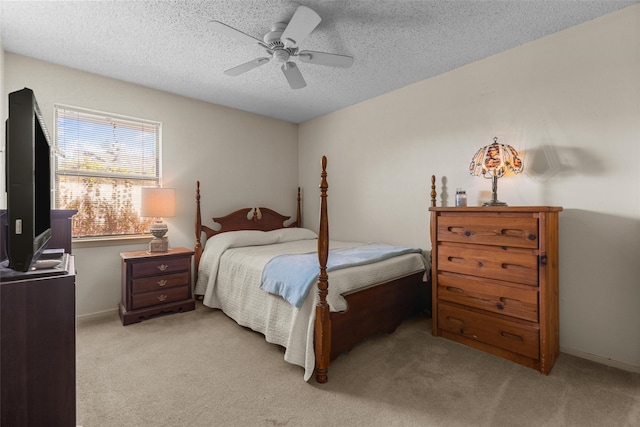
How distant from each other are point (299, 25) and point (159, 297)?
2.73 m

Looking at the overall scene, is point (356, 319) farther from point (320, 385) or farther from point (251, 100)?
point (251, 100)

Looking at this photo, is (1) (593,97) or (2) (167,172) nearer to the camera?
(1) (593,97)

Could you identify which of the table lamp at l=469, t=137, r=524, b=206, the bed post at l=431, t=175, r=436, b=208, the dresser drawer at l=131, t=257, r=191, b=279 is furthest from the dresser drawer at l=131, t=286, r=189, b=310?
the table lamp at l=469, t=137, r=524, b=206

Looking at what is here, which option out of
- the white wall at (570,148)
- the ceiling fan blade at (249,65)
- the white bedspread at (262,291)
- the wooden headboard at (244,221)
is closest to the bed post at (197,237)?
the wooden headboard at (244,221)

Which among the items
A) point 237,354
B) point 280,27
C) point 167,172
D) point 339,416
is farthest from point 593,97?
point 167,172

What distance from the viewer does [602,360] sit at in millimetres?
2178

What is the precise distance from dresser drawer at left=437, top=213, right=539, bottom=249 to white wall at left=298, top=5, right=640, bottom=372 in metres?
0.51

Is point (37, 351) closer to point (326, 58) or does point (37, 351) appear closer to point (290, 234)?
point (326, 58)

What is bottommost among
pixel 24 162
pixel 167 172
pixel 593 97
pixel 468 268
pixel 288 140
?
pixel 468 268

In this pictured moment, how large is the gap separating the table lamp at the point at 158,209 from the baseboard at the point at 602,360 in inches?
146

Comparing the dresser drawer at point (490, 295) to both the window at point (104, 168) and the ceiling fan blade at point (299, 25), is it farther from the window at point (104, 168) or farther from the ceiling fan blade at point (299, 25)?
the window at point (104, 168)

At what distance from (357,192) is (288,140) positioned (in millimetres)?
1500

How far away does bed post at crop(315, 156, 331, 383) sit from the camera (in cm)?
192

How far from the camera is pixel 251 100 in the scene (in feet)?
12.3
